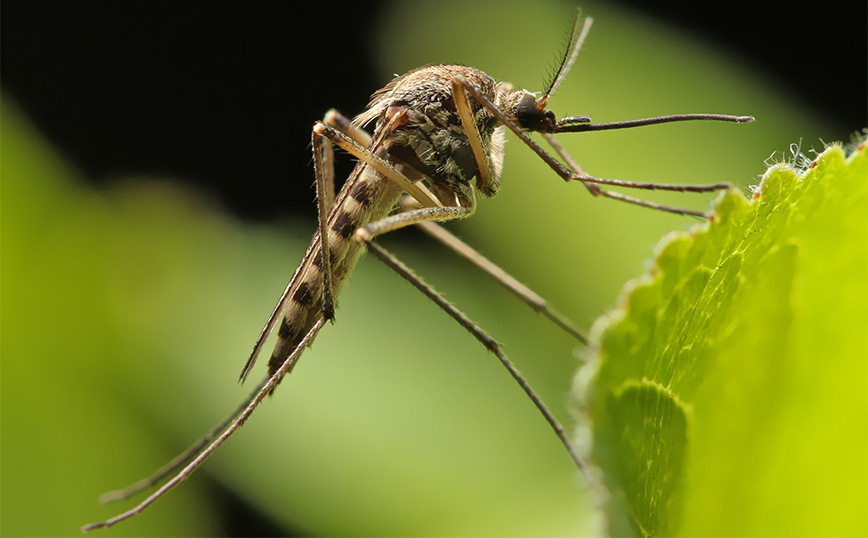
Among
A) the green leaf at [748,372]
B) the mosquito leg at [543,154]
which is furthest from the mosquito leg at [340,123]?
the green leaf at [748,372]

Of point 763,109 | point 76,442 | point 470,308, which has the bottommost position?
point 76,442

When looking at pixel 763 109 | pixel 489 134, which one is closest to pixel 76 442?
pixel 489 134

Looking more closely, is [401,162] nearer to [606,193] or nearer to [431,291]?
[431,291]

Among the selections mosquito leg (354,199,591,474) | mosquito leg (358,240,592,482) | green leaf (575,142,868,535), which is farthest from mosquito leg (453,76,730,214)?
green leaf (575,142,868,535)

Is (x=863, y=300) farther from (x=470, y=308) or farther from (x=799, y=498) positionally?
(x=470, y=308)

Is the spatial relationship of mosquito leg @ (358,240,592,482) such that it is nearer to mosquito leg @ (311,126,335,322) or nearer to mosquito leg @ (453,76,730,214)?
mosquito leg @ (311,126,335,322)

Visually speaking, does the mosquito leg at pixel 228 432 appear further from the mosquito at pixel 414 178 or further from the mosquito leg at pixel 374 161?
the mosquito leg at pixel 374 161

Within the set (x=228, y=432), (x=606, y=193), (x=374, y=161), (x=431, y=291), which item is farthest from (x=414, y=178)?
(x=228, y=432)
